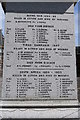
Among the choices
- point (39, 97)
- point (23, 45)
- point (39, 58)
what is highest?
point (23, 45)

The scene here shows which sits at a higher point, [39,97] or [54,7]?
[54,7]

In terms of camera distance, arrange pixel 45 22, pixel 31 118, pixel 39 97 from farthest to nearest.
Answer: pixel 45 22 < pixel 39 97 < pixel 31 118

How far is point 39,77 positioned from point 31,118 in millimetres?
829

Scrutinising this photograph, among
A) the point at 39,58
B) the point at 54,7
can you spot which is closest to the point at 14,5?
the point at 54,7

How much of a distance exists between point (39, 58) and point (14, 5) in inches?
52.5

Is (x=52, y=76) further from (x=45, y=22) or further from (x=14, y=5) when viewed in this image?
(x=14, y=5)

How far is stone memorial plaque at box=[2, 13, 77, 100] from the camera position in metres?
3.35

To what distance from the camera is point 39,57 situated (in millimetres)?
3445

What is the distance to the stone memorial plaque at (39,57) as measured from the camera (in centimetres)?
335

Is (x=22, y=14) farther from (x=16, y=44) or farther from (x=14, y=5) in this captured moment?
(x=16, y=44)

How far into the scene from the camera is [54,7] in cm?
365

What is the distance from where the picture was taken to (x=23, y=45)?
346 cm

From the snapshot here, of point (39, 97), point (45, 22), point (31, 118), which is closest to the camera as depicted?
point (31, 118)

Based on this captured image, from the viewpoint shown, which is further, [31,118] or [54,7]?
[54,7]
